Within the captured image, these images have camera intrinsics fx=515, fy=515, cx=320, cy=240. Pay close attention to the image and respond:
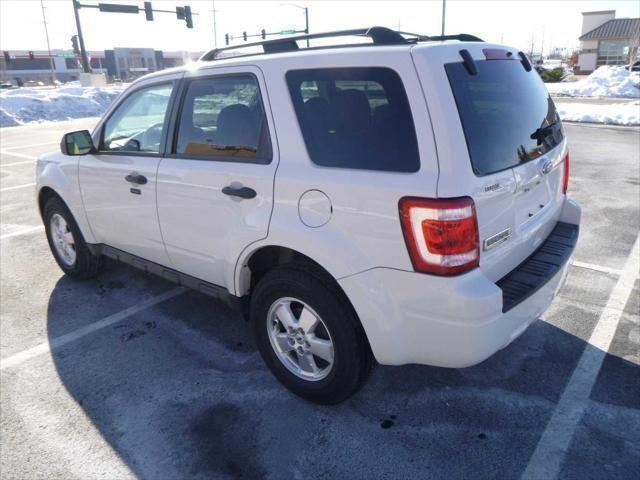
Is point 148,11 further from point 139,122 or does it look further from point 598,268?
point 598,268

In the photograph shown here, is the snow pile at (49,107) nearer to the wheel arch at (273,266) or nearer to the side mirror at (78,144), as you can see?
the side mirror at (78,144)

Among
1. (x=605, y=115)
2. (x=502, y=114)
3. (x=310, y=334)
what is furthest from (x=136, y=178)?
(x=605, y=115)

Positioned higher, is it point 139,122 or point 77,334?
point 139,122

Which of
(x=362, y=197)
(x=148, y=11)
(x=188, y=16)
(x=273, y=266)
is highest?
(x=148, y=11)

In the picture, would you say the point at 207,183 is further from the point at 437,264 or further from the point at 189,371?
the point at 437,264

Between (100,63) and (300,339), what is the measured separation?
10192cm

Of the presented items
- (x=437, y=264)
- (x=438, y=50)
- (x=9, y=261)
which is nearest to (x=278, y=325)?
(x=437, y=264)

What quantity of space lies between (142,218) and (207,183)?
91cm

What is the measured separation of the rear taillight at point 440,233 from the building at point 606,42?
55862 mm

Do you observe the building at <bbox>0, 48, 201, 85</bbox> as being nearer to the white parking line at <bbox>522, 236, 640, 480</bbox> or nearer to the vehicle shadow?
the vehicle shadow

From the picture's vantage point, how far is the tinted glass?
237cm

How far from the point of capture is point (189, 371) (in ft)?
11.2

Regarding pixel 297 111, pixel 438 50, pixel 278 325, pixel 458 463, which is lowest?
pixel 458 463

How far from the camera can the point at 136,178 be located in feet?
11.9
